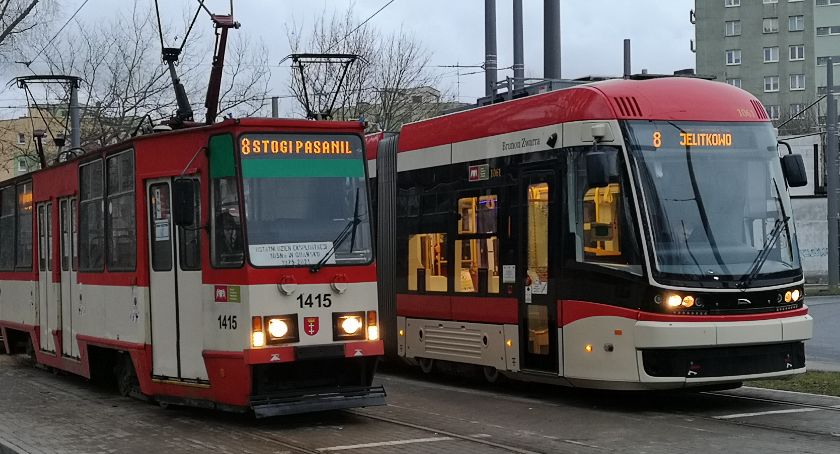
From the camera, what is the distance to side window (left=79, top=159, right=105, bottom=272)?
14508 mm

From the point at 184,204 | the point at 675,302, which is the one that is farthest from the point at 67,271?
the point at 675,302

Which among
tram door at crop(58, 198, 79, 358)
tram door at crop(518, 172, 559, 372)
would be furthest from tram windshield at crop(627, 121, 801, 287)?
tram door at crop(58, 198, 79, 358)

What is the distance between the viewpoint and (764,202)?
505 inches

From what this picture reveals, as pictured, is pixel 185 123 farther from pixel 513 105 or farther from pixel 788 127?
pixel 788 127

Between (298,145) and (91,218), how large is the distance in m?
4.28

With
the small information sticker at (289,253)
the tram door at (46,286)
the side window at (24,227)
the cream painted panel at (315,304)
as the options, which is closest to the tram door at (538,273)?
the cream painted panel at (315,304)

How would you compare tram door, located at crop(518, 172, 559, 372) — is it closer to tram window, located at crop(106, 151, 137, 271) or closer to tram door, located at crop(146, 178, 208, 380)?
tram door, located at crop(146, 178, 208, 380)

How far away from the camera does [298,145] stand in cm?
1184

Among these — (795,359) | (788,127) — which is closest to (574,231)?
(795,359)

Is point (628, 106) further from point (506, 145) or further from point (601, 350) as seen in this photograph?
point (601, 350)

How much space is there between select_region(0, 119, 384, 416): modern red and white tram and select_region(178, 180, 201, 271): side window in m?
0.02

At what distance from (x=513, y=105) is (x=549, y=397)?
139 inches

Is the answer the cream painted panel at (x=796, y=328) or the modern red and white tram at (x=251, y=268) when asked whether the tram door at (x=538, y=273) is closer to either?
the modern red and white tram at (x=251, y=268)

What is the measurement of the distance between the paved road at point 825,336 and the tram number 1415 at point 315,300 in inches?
338
